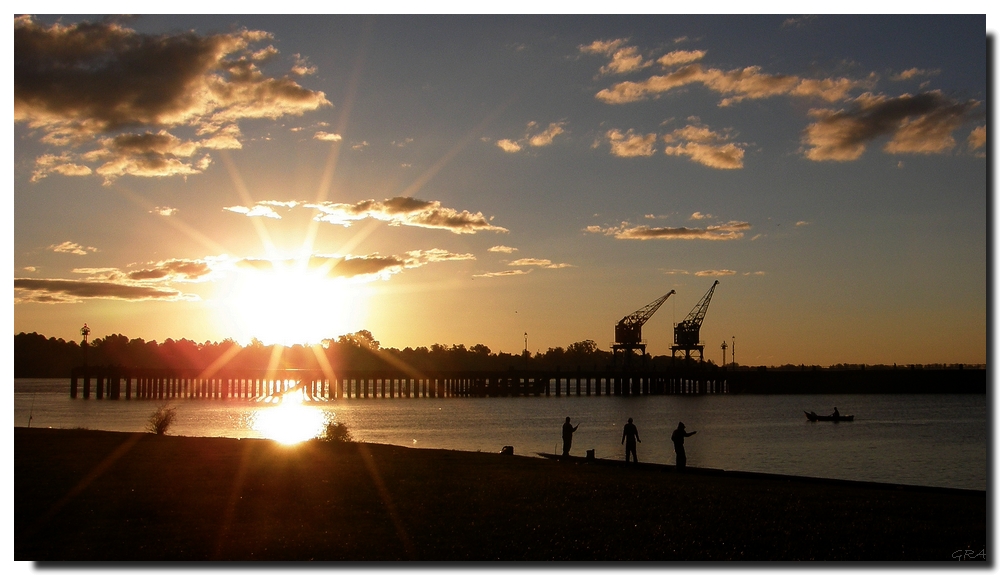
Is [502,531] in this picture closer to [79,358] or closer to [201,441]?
[201,441]

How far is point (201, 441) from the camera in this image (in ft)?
93.9

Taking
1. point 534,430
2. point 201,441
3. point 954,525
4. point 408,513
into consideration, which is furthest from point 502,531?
point 534,430

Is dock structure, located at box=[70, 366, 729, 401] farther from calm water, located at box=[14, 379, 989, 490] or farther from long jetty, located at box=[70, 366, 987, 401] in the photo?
calm water, located at box=[14, 379, 989, 490]

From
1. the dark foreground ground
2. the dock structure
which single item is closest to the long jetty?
the dock structure

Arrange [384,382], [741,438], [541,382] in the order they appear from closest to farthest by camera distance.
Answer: [741,438], [384,382], [541,382]

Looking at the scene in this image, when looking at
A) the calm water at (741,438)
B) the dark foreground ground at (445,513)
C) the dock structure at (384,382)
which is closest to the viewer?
the dark foreground ground at (445,513)

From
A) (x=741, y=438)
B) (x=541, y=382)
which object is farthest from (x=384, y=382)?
(x=741, y=438)

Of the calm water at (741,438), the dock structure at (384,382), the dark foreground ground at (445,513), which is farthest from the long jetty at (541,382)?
the dark foreground ground at (445,513)

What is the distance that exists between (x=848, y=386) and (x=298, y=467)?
18029cm

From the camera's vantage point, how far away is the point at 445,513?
15.4 m

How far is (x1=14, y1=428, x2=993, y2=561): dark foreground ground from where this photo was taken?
41.7 feet

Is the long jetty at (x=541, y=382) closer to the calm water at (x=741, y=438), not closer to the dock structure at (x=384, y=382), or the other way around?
→ the dock structure at (x=384, y=382)

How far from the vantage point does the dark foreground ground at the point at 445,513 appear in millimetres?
12711

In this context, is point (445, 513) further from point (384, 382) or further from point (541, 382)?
point (541, 382)
